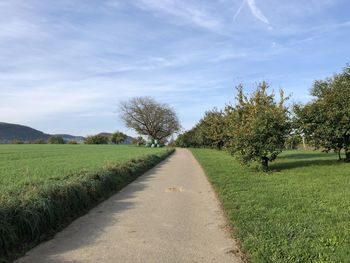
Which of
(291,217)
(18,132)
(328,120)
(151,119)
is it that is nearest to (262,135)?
(328,120)

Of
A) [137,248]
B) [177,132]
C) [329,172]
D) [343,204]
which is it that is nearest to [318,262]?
[137,248]

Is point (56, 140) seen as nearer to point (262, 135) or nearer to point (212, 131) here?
point (212, 131)

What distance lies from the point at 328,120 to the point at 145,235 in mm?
16553

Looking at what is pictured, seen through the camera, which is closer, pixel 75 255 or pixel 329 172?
pixel 75 255

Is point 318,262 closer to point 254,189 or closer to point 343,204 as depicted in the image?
point 343,204

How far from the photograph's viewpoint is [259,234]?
7.42m

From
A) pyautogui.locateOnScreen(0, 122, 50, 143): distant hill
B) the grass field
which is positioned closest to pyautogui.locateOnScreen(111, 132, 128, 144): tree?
pyautogui.locateOnScreen(0, 122, 50, 143): distant hill

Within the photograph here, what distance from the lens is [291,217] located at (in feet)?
28.9

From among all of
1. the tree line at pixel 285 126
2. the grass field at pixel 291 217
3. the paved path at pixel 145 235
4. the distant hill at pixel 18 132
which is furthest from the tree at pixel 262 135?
the distant hill at pixel 18 132

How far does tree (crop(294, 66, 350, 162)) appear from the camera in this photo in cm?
2148

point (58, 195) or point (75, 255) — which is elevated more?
point (58, 195)

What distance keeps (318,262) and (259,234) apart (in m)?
1.65

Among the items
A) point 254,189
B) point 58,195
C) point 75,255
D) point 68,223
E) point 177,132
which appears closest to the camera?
point 75,255

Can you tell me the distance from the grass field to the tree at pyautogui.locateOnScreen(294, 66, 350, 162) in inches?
269
